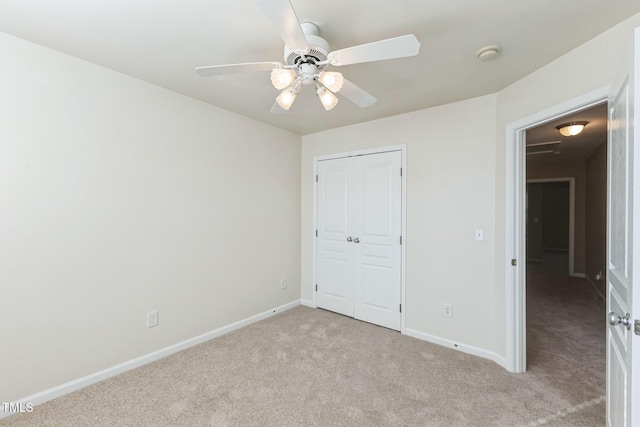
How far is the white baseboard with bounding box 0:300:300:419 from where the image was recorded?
1.88m

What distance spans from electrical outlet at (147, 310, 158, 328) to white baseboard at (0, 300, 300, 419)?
242 millimetres

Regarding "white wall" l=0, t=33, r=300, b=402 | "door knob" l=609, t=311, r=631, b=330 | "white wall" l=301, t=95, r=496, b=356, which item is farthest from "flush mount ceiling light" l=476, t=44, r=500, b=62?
"white wall" l=0, t=33, r=300, b=402

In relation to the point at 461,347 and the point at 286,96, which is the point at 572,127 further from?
the point at 286,96

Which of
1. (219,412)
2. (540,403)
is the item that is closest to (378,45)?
(219,412)

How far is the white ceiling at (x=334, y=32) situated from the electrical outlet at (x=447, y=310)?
201 centimetres

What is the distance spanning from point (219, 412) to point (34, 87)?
2.43 meters

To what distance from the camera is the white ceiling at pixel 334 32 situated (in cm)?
147

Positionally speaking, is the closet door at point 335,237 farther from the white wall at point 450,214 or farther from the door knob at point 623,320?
the door knob at point 623,320

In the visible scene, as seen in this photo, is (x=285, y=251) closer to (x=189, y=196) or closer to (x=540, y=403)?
(x=189, y=196)

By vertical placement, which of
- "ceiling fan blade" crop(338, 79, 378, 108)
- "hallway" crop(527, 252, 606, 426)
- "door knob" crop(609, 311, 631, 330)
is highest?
"ceiling fan blade" crop(338, 79, 378, 108)

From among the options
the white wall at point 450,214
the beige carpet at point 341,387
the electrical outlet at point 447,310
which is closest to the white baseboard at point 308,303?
the beige carpet at point 341,387

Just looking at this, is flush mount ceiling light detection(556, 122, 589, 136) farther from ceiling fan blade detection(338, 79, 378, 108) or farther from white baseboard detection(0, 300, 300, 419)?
white baseboard detection(0, 300, 300, 419)

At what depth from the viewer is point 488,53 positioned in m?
1.84

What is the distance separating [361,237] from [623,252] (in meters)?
2.35
